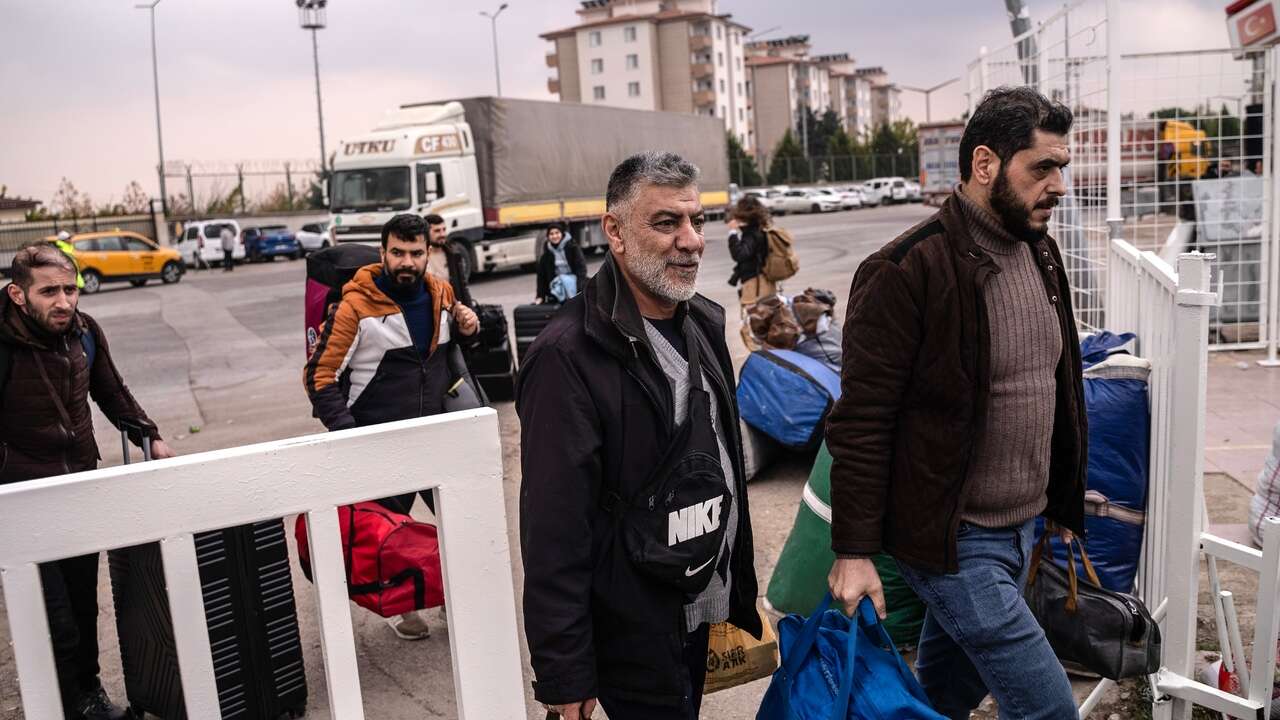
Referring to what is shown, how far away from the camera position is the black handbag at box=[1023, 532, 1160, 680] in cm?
286

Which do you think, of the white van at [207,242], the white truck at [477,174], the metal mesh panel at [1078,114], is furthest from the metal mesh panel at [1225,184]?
the white van at [207,242]

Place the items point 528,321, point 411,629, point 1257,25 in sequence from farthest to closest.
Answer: point 528,321 < point 1257,25 < point 411,629

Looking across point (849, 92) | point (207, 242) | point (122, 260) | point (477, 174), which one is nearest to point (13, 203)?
point (207, 242)

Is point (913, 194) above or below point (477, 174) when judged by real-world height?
below

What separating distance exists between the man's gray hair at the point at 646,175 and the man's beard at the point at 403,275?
8.33 ft

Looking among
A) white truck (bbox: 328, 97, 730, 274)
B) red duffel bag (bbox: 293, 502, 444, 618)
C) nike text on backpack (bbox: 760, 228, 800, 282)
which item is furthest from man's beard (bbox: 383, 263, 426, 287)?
white truck (bbox: 328, 97, 730, 274)

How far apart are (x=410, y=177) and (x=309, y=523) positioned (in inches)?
821

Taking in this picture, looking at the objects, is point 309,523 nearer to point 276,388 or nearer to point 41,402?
point 41,402

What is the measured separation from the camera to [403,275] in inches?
189

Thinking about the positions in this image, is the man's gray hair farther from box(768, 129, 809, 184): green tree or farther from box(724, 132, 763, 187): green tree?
box(768, 129, 809, 184): green tree

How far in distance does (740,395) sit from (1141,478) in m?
3.08

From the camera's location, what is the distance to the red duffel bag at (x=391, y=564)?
393cm

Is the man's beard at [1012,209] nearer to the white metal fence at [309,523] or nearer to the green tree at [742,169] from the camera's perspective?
the white metal fence at [309,523]

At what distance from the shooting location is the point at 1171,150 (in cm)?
1059
